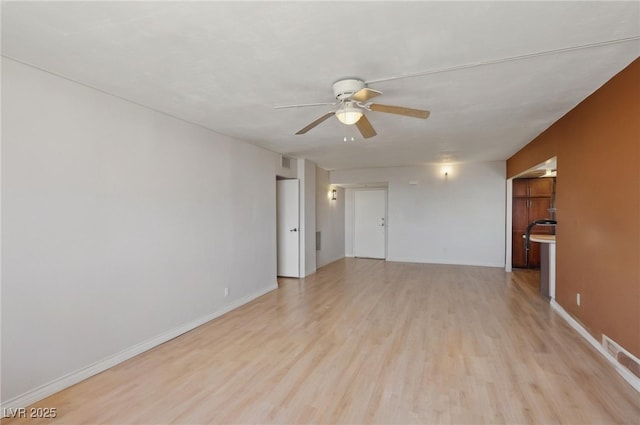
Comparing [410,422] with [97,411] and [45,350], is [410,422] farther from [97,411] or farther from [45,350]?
[45,350]

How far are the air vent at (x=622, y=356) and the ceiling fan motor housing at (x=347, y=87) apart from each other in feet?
9.58

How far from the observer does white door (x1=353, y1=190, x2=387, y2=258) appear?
875 centimetres

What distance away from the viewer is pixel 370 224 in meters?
8.86

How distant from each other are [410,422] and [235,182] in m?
3.52

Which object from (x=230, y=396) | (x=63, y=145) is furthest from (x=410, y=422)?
(x=63, y=145)

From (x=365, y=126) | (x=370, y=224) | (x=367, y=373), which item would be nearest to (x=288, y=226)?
(x=370, y=224)

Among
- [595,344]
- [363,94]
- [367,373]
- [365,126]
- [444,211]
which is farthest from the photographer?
[444,211]

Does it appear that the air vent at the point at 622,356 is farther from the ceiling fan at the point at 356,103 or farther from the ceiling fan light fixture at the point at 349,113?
the ceiling fan light fixture at the point at 349,113

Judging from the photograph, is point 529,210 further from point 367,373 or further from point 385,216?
point 367,373

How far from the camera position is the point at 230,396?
7.60ft

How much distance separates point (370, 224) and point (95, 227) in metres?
7.01

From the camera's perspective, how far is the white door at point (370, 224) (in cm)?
875

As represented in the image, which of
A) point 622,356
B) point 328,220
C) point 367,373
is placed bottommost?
point 367,373

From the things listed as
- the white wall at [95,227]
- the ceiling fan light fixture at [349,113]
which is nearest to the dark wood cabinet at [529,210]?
the ceiling fan light fixture at [349,113]
